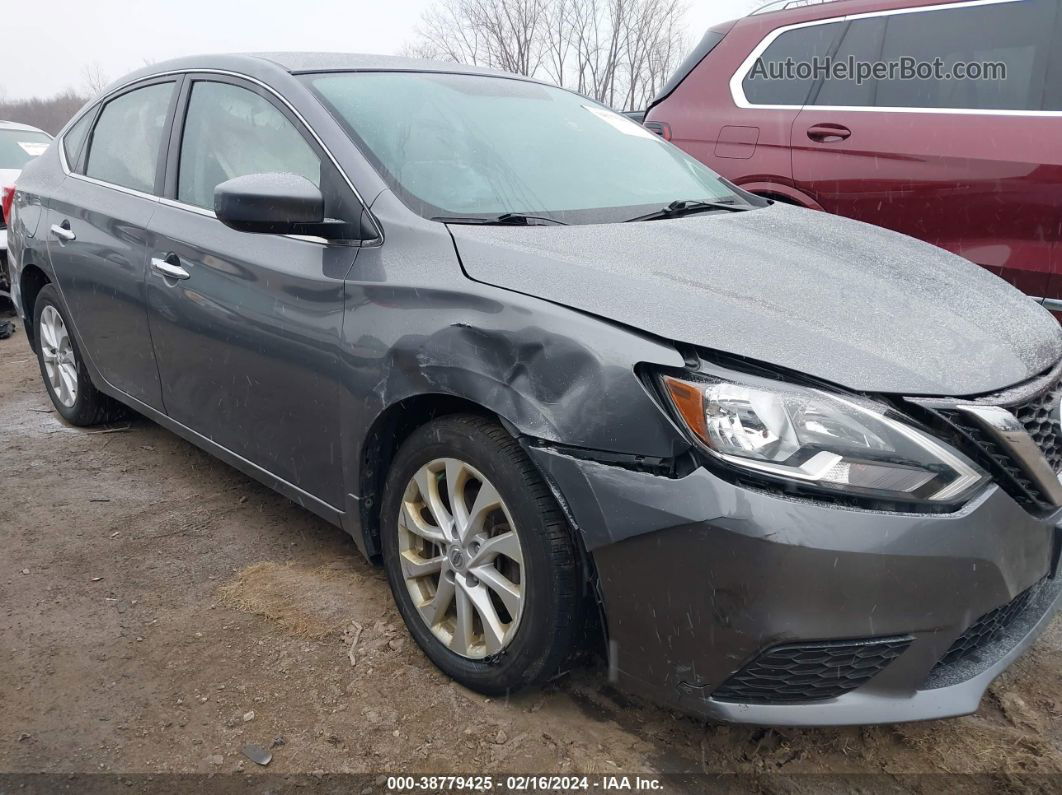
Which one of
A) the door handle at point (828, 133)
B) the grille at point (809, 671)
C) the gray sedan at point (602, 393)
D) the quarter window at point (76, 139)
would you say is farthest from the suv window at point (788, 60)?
the grille at point (809, 671)

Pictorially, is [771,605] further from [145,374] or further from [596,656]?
[145,374]

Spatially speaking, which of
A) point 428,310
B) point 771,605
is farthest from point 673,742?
point 428,310

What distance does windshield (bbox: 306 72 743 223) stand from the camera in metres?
2.47

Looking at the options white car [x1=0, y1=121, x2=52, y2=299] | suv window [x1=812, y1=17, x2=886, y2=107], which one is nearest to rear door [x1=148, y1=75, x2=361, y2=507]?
suv window [x1=812, y1=17, x2=886, y2=107]

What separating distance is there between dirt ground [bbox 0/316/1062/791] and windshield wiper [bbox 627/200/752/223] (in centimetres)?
125

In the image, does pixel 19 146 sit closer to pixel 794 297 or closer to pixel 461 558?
pixel 461 558

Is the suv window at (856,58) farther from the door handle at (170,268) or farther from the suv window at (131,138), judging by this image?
the door handle at (170,268)

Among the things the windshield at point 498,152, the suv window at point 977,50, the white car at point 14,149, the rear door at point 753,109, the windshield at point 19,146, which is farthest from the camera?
the windshield at point 19,146

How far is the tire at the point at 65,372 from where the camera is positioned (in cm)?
408

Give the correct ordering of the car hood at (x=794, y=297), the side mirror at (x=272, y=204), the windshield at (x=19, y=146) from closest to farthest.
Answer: the car hood at (x=794, y=297) → the side mirror at (x=272, y=204) → the windshield at (x=19, y=146)

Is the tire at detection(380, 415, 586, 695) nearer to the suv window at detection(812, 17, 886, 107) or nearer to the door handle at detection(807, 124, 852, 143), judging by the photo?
the door handle at detection(807, 124, 852, 143)

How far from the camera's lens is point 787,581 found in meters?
1.68

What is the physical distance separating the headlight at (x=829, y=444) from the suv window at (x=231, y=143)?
138 cm

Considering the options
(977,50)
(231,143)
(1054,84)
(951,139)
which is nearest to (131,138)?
(231,143)
